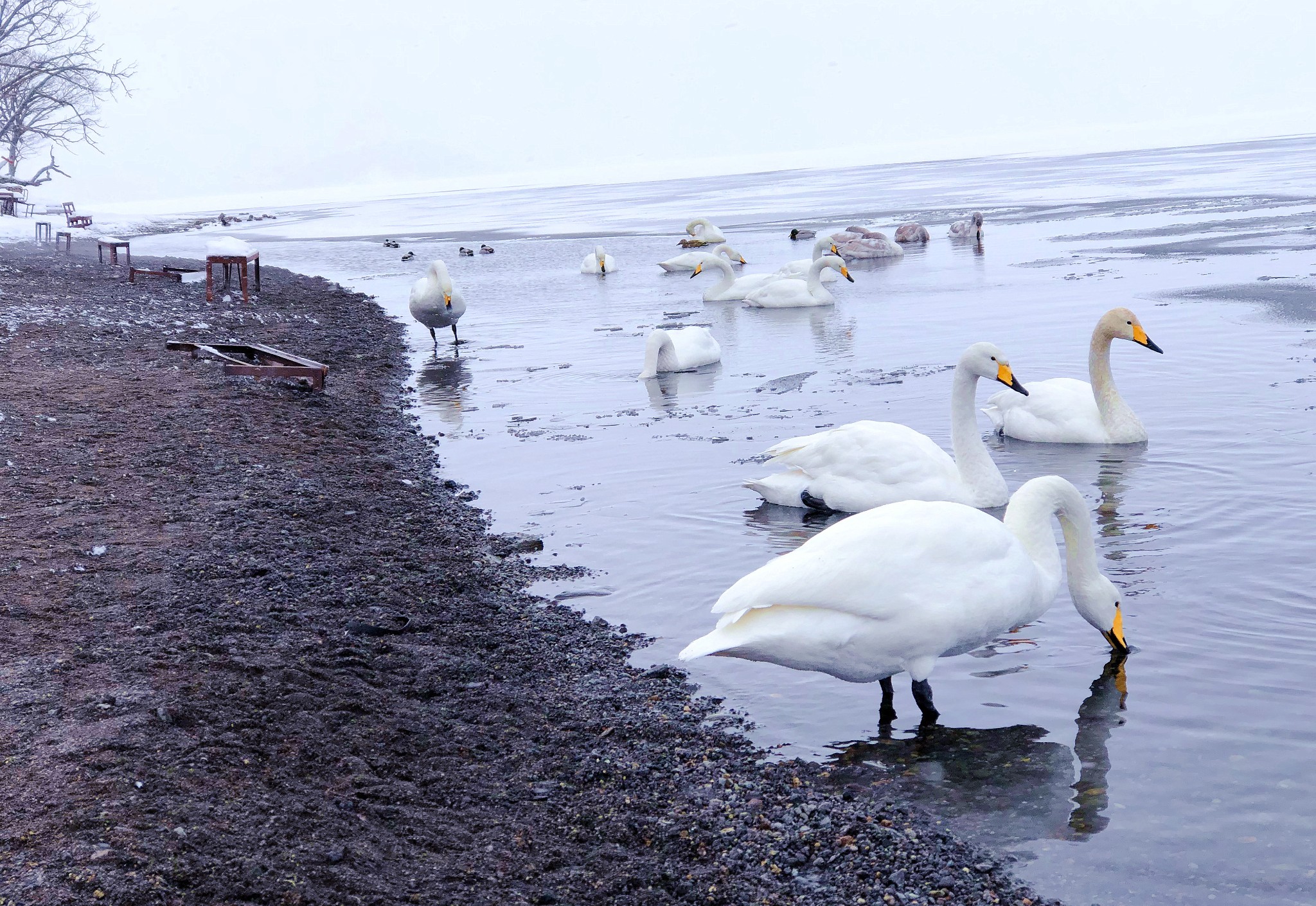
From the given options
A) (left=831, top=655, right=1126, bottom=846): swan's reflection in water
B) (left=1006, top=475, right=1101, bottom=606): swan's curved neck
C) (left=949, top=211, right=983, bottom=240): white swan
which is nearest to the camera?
(left=831, top=655, right=1126, bottom=846): swan's reflection in water

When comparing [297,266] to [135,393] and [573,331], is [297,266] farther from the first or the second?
[135,393]

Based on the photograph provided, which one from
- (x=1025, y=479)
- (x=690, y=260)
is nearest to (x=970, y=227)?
(x=690, y=260)

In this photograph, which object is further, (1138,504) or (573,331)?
(573,331)

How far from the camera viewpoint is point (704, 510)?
8672 mm

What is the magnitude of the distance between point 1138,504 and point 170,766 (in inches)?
244

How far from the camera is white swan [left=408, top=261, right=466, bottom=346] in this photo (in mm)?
16578

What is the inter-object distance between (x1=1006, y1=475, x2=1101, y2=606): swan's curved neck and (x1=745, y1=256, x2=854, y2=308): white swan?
13814mm

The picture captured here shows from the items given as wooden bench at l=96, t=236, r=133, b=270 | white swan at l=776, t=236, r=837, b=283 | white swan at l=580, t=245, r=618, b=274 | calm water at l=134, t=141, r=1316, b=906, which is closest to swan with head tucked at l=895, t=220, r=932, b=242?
calm water at l=134, t=141, r=1316, b=906

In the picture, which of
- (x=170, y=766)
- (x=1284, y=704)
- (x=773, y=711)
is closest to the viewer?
(x=170, y=766)

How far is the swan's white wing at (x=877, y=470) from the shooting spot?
8.24 meters

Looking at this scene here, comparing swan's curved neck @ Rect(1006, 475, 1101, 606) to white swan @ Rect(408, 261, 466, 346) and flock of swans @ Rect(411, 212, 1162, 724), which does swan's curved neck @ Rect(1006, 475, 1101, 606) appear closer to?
flock of swans @ Rect(411, 212, 1162, 724)

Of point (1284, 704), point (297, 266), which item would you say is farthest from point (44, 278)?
point (1284, 704)

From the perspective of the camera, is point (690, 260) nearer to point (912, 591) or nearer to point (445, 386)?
point (445, 386)

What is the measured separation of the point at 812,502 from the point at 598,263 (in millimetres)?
18009
